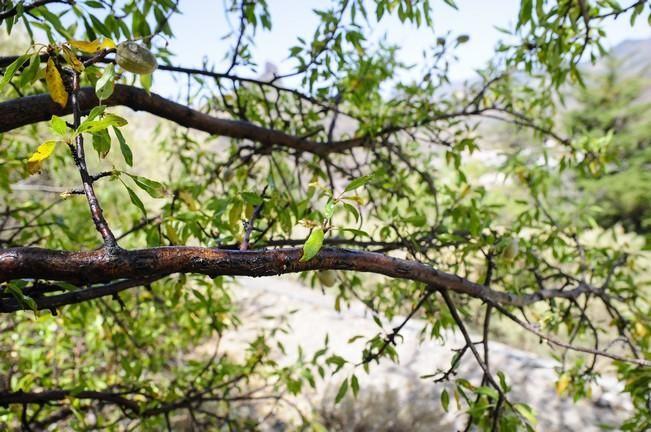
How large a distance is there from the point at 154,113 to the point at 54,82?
1.40ft

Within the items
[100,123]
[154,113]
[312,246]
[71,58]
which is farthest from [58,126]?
[154,113]

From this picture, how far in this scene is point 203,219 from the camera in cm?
101

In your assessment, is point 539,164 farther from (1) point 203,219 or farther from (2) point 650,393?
(1) point 203,219

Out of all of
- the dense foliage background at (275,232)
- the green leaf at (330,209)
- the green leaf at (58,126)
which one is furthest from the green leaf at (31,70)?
the green leaf at (330,209)

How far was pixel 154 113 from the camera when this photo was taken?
3.67 ft

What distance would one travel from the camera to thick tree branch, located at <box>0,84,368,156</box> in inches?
33.8

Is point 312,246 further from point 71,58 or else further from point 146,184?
point 71,58

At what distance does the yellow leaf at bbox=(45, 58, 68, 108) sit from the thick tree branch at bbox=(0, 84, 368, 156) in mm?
188

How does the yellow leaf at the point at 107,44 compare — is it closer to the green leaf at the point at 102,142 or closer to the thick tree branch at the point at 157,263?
the green leaf at the point at 102,142

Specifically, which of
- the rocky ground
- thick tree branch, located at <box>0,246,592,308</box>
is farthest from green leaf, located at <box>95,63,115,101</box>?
the rocky ground

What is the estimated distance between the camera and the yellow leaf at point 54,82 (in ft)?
2.22

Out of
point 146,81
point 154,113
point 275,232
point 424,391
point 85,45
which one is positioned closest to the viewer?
point 85,45

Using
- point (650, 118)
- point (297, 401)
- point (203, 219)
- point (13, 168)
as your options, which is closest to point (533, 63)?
point (203, 219)

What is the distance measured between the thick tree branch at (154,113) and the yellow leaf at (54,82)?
19 centimetres
